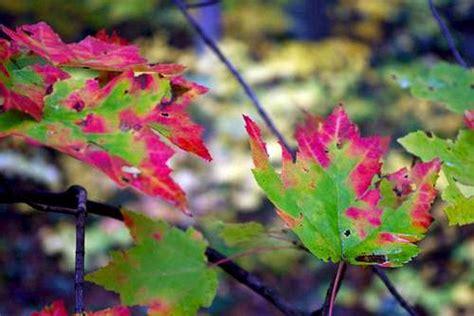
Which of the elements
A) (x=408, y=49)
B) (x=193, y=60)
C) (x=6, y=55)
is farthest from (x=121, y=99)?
(x=408, y=49)

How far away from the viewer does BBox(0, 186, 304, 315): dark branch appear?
1.85 feet

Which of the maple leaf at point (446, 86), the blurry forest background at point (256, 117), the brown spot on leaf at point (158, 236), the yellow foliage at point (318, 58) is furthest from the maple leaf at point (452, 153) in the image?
the yellow foliage at point (318, 58)

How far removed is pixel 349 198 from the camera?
56 cm

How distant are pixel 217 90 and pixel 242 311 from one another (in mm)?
1301

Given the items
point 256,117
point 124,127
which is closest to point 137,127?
point 124,127

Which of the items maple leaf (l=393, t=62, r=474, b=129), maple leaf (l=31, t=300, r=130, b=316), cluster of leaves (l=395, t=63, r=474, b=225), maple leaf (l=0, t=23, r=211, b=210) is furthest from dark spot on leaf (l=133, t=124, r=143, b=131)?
maple leaf (l=393, t=62, r=474, b=129)

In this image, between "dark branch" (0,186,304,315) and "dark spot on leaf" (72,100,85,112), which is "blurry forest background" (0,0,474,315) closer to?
"dark branch" (0,186,304,315)

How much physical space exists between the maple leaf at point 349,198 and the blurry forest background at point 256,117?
187 cm

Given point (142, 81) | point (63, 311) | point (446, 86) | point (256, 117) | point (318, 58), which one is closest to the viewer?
point (63, 311)

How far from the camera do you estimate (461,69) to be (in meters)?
0.88

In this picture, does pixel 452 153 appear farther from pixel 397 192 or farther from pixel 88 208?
pixel 88 208

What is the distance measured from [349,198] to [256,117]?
122 inches

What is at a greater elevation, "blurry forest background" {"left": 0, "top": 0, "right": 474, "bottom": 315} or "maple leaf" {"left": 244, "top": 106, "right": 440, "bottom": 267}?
"maple leaf" {"left": 244, "top": 106, "right": 440, "bottom": 267}

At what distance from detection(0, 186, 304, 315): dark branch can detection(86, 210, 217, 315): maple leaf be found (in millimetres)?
19
